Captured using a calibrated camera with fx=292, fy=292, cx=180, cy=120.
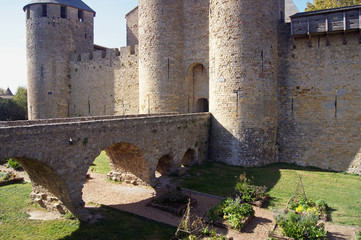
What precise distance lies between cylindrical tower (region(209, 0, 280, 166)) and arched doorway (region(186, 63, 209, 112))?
329 cm

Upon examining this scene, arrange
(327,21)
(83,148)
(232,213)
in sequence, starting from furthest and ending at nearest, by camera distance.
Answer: (327,21)
(232,213)
(83,148)

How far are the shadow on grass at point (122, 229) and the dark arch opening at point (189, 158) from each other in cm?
597

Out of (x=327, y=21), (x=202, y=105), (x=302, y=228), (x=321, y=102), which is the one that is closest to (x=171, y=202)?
(x=302, y=228)

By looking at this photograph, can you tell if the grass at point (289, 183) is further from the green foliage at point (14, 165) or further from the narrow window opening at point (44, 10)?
the narrow window opening at point (44, 10)

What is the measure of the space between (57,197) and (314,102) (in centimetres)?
1218

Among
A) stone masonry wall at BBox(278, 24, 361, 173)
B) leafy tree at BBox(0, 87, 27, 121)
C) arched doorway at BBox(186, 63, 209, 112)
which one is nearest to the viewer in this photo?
stone masonry wall at BBox(278, 24, 361, 173)

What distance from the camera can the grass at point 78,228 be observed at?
7.84 m

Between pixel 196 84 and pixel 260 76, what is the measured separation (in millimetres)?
5088

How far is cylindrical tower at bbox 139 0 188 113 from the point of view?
17219 millimetres

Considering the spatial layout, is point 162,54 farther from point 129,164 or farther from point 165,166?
point 129,164

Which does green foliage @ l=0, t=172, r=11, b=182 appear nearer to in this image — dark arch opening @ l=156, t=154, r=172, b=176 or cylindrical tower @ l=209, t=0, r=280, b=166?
dark arch opening @ l=156, t=154, r=172, b=176

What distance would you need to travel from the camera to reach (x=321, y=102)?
14250 millimetres

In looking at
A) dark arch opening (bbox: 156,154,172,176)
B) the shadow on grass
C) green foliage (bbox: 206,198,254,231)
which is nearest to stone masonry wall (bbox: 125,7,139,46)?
dark arch opening (bbox: 156,154,172,176)

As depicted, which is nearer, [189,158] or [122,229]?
[122,229]
